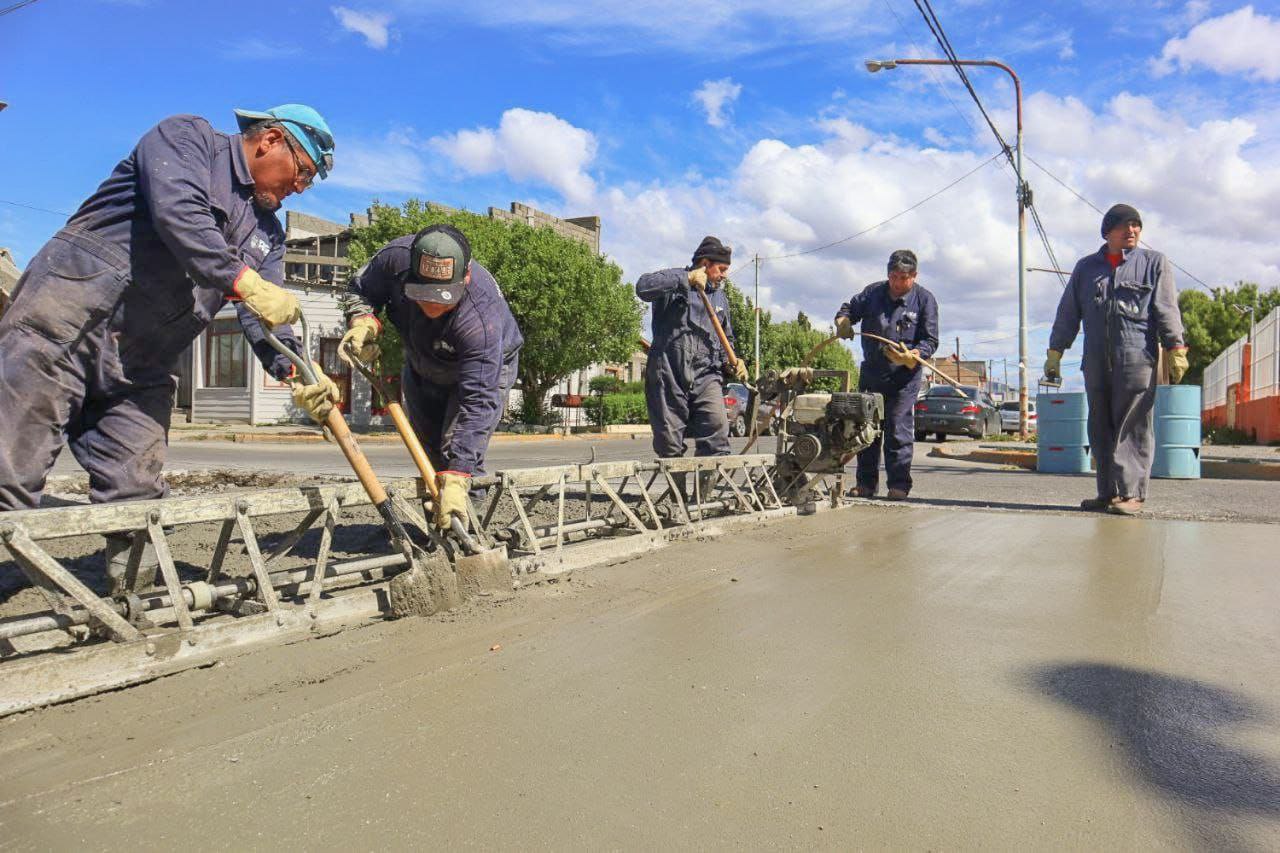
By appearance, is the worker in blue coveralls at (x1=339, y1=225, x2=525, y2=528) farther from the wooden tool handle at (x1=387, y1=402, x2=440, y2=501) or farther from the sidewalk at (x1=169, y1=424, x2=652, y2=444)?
the sidewalk at (x1=169, y1=424, x2=652, y2=444)

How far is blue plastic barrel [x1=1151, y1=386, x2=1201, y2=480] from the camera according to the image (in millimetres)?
9070

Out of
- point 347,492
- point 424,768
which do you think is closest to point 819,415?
point 347,492

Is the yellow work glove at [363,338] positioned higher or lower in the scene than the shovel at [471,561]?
higher

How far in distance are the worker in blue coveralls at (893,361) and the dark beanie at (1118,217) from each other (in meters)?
1.34

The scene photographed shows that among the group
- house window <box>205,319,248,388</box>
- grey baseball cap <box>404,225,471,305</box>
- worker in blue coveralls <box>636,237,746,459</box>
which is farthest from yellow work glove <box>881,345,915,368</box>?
house window <box>205,319,248,388</box>

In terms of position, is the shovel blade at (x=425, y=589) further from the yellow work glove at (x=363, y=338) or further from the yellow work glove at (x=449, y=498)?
the yellow work glove at (x=363, y=338)

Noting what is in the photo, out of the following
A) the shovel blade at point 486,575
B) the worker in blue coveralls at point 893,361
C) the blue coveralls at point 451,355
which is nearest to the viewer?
the shovel blade at point 486,575

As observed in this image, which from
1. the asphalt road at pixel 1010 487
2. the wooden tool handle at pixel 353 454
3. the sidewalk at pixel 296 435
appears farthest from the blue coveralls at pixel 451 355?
the sidewalk at pixel 296 435

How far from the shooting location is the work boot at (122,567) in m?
3.19

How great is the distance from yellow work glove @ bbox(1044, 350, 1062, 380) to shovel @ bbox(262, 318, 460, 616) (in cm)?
530

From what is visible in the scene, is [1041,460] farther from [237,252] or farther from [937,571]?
[237,252]

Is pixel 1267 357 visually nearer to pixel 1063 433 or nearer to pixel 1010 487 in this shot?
pixel 1063 433

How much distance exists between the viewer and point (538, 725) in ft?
7.26

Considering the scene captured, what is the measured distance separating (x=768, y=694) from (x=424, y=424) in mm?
2974
